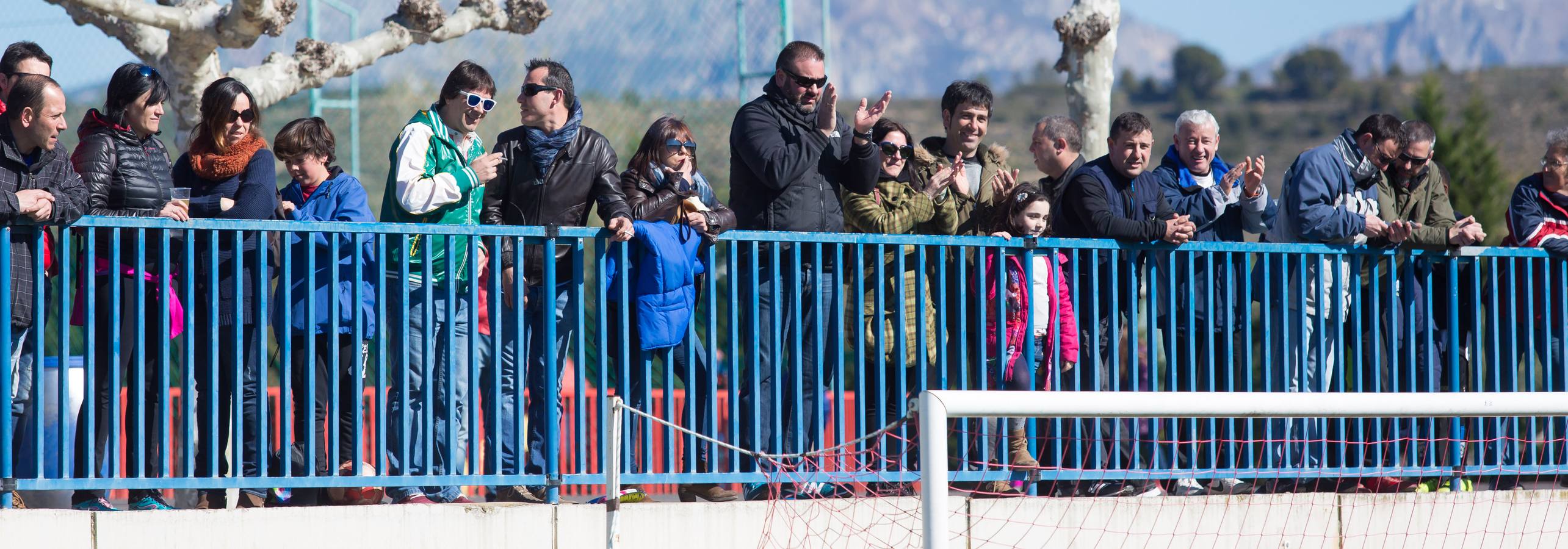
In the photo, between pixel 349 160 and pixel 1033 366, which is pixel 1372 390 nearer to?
pixel 1033 366

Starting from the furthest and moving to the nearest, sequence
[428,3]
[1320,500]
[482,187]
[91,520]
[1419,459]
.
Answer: [428,3] < [1419,459] < [1320,500] < [482,187] < [91,520]

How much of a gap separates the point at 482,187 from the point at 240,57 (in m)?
7.22

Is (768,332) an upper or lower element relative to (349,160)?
lower

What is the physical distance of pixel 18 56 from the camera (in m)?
6.58

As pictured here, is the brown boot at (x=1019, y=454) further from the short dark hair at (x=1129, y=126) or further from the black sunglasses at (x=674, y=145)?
the black sunglasses at (x=674, y=145)

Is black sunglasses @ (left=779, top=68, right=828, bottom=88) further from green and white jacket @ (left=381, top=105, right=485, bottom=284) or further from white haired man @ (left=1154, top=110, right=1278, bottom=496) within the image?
white haired man @ (left=1154, top=110, right=1278, bottom=496)

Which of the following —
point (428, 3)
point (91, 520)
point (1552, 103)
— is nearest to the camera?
point (91, 520)

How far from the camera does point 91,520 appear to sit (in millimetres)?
5258

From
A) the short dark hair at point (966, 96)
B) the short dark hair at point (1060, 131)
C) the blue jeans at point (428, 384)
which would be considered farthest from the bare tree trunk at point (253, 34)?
the short dark hair at point (1060, 131)

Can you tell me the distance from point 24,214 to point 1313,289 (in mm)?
4947

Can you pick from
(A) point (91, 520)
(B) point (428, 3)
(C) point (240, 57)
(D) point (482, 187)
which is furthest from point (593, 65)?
(A) point (91, 520)

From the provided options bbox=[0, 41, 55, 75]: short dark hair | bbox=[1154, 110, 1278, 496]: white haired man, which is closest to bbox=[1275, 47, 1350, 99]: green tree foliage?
bbox=[1154, 110, 1278, 496]: white haired man

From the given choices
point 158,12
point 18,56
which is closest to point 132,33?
point 158,12

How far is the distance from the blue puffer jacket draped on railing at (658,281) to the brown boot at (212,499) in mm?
1530
